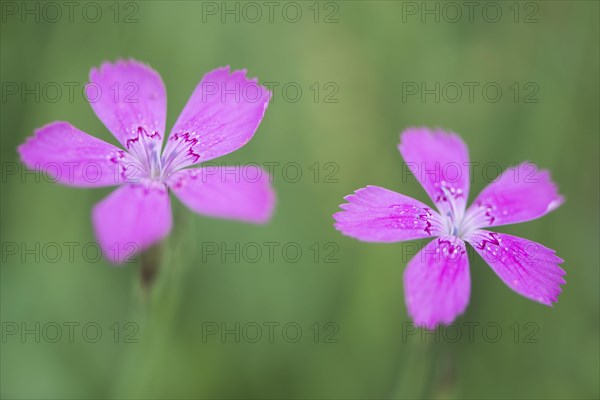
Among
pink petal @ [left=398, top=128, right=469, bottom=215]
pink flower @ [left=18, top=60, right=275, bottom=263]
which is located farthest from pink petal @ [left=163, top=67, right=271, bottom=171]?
pink petal @ [left=398, top=128, right=469, bottom=215]

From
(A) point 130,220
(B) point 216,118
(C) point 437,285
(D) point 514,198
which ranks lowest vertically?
(C) point 437,285

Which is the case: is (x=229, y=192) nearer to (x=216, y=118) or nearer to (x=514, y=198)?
(x=216, y=118)

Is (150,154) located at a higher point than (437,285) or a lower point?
higher

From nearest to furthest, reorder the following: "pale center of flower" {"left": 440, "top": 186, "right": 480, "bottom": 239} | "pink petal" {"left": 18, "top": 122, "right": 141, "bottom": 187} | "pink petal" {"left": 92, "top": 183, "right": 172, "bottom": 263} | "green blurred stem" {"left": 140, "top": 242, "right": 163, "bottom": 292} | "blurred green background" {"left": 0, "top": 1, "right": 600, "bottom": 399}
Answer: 1. "pink petal" {"left": 92, "top": 183, "right": 172, "bottom": 263}
2. "pink petal" {"left": 18, "top": 122, "right": 141, "bottom": 187}
3. "green blurred stem" {"left": 140, "top": 242, "right": 163, "bottom": 292}
4. "pale center of flower" {"left": 440, "top": 186, "right": 480, "bottom": 239}
5. "blurred green background" {"left": 0, "top": 1, "right": 600, "bottom": 399}

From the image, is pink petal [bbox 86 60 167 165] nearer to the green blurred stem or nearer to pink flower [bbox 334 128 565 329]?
the green blurred stem

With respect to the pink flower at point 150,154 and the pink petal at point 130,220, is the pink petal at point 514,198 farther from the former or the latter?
the pink petal at point 130,220

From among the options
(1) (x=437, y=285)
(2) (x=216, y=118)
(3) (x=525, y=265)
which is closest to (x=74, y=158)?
(2) (x=216, y=118)

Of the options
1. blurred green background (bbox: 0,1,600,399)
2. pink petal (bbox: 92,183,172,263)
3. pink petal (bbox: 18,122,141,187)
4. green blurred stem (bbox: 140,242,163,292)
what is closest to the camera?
pink petal (bbox: 92,183,172,263)
